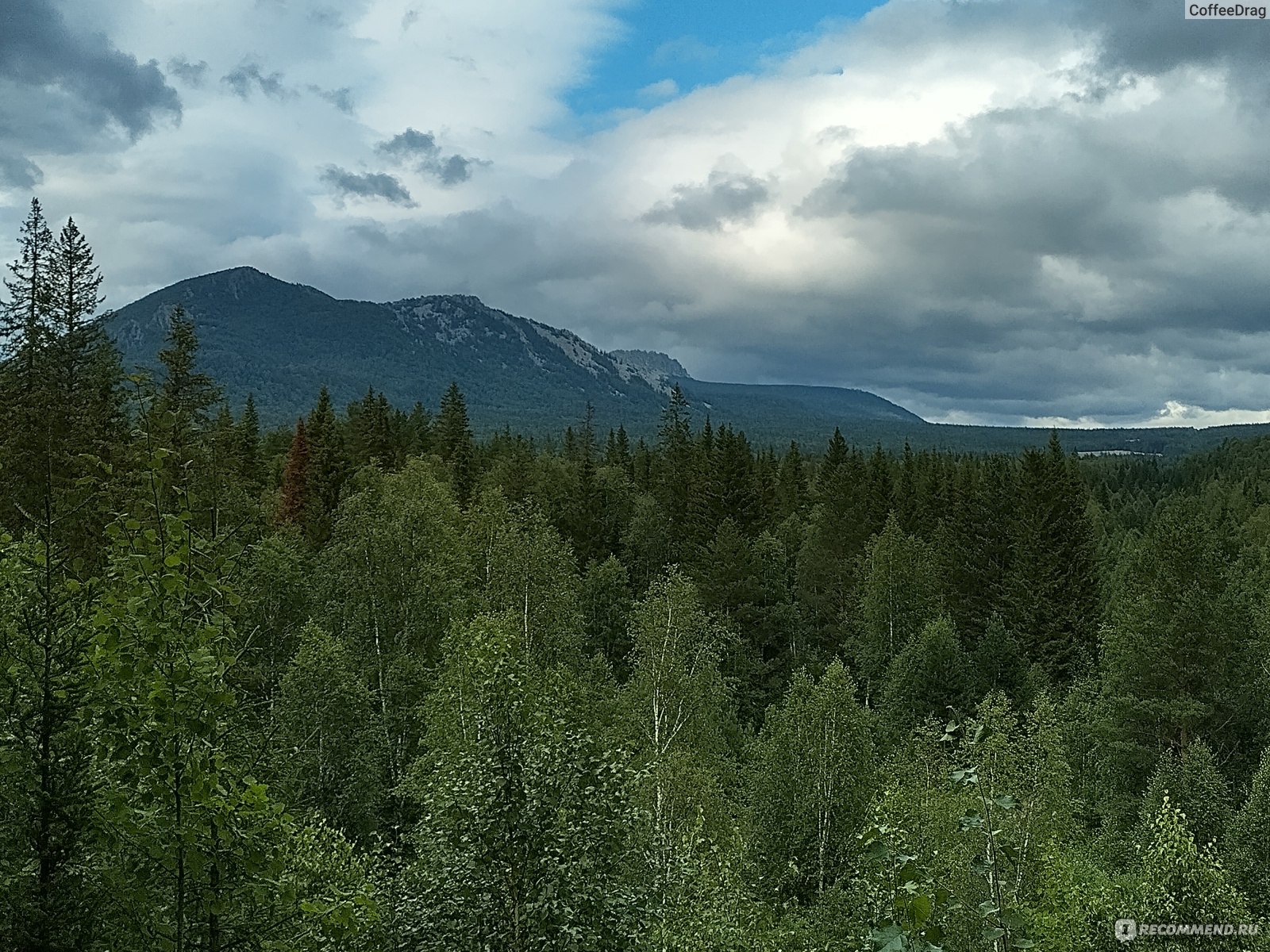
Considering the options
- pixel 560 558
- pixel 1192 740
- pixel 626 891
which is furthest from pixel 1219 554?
pixel 626 891

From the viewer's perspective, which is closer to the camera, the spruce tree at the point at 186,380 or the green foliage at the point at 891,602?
the spruce tree at the point at 186,380

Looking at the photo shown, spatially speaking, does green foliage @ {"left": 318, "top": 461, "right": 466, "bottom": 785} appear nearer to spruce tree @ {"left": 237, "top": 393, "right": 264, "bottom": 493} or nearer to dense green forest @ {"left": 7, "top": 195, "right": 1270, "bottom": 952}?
dense green forest @ {"left": 7, "top": 195, "right": 1270, "bottom": 952}

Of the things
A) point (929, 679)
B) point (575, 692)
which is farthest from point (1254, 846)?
point (575, 692)

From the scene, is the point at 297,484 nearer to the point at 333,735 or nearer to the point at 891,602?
the point at 333,735

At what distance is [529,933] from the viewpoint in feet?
43.2

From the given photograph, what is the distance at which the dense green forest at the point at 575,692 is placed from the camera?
7188 mm

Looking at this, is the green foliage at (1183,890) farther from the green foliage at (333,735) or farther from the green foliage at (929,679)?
the green foliage at (929,679)

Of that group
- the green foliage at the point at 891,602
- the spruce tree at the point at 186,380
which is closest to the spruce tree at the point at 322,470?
the spruce tree at the point at 186,380

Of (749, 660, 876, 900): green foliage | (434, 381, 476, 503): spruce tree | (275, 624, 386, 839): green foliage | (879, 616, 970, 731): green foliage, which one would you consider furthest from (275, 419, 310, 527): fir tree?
(879, 616, 970, 731): green foliage

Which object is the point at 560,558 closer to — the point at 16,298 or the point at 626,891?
the point at 16,298

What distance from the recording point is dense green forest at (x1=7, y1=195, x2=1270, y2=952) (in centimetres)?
719

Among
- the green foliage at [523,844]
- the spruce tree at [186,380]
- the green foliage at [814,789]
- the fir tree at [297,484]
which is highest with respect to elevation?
the spruce tree at [186,380]

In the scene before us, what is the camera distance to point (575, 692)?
31.4 metres

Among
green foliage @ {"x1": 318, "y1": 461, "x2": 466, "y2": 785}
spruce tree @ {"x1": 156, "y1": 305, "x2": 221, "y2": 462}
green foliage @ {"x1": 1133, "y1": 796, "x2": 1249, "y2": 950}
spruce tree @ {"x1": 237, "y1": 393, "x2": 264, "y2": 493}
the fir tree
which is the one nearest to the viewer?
green foliage @ {"x1": 1133, "y1": 796, "x2": 1249, "y2": 950}
